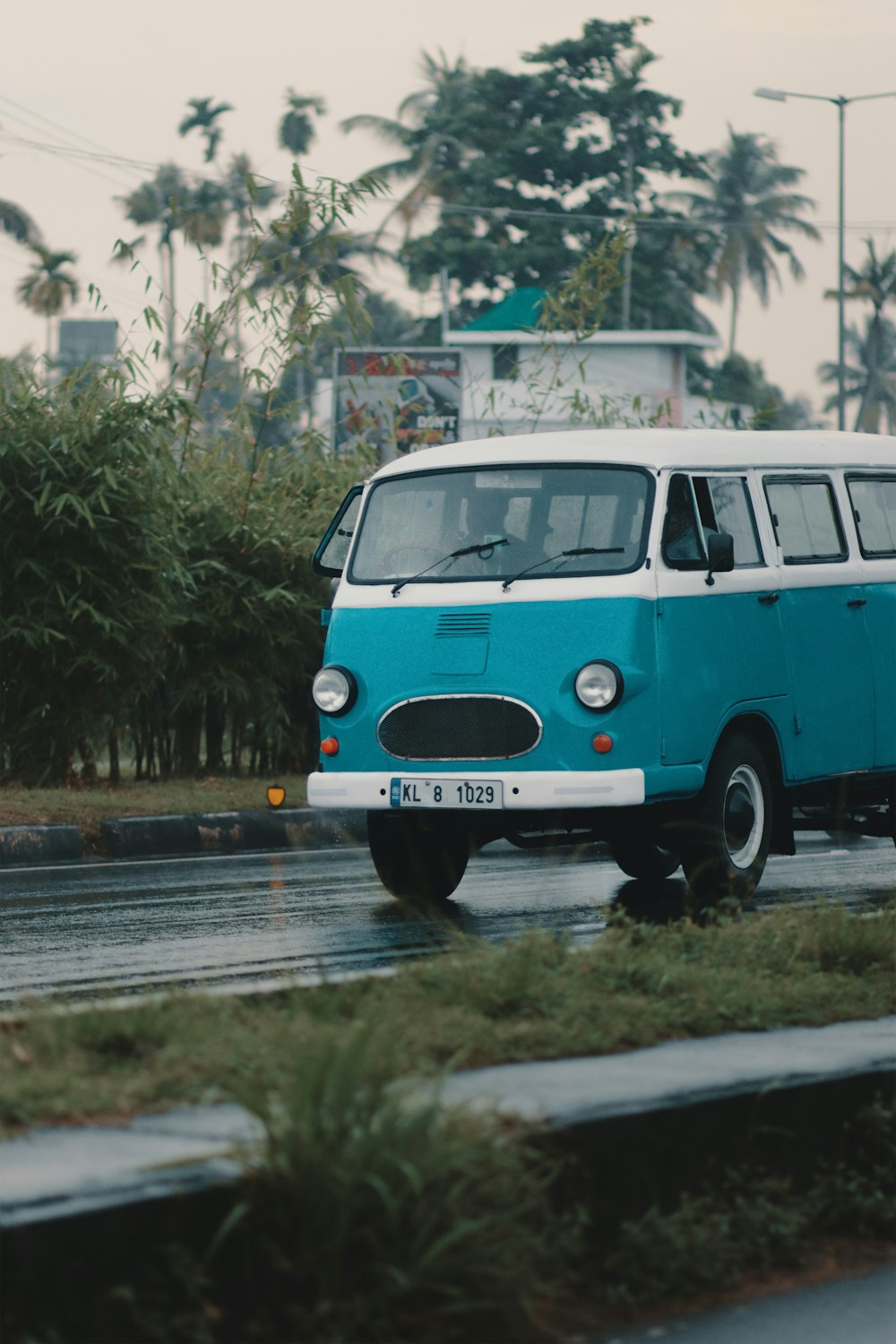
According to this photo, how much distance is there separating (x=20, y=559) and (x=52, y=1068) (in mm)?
Answer: 10976

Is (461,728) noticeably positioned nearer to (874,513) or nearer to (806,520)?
(806,520)

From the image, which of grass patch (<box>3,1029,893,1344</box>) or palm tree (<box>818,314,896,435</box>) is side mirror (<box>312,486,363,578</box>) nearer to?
grass patch (<box>3,1029,893,1344</box>)

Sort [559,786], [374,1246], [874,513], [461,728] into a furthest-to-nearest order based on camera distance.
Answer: [874,513] < [461,728] < [559,786] < [374,1246]

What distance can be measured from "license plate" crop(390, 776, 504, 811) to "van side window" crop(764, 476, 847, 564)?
2.18 meters

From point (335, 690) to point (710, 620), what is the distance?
183 cm

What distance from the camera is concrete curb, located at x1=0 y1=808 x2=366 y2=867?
1391 cm

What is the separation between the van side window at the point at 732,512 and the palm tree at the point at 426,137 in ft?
207

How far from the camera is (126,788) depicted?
16281 millimetres

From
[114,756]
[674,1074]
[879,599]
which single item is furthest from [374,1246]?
[114,756]

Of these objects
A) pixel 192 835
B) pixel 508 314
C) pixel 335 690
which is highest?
pixel 508 314

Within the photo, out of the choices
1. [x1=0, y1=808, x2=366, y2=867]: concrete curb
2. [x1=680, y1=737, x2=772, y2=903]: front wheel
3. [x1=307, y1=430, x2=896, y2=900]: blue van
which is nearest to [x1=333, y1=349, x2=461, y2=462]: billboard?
[x1=0, y1=808, x2=366, y2=867]: concrete curb

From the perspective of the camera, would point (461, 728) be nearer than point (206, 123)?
Yes

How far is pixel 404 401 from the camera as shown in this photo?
4647cm

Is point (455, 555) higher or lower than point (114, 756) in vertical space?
higher
